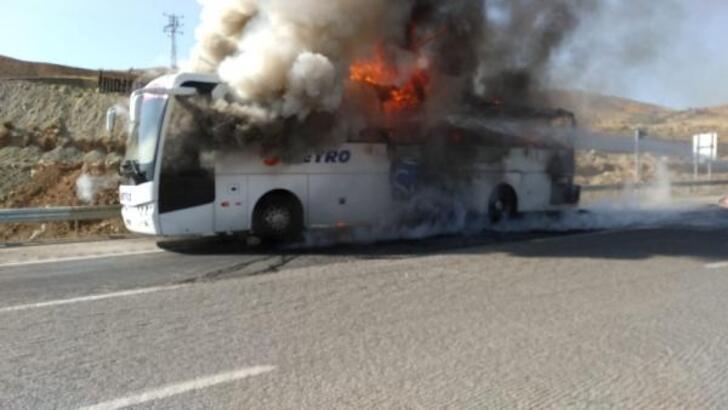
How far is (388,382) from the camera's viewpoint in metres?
4.54

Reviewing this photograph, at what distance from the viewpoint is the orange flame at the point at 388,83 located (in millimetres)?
12672

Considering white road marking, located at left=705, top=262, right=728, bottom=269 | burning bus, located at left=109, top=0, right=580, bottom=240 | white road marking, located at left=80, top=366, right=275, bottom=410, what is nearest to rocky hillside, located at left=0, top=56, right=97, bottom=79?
burning bus, located at left=109, top=0, right=580, bottom=240

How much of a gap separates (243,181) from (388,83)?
3.46 m

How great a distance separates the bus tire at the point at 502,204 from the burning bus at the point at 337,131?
3cm

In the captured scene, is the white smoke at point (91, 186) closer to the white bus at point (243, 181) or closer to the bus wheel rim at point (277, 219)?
the white bus at point (243, 181)

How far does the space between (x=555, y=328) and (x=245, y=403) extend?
2.89m

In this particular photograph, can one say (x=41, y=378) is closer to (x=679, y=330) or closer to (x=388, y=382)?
(x=388, y=382)

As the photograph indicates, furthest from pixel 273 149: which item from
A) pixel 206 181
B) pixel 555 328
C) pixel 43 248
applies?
pixel 555 328

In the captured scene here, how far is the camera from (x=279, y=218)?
11.1 metres

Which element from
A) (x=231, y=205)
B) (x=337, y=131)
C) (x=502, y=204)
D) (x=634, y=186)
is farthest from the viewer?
(x=634, y=186)

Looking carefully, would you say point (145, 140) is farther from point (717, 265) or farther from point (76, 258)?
point (717, 265)

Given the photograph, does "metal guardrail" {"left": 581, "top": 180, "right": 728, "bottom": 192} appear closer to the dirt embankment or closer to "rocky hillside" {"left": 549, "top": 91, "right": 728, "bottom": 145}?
"rocky hillside" {"left": 549, "top": 91, "right": 728, "bottom": 145}

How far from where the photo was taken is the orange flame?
1267cm

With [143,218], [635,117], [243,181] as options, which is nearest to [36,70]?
[635,117]
